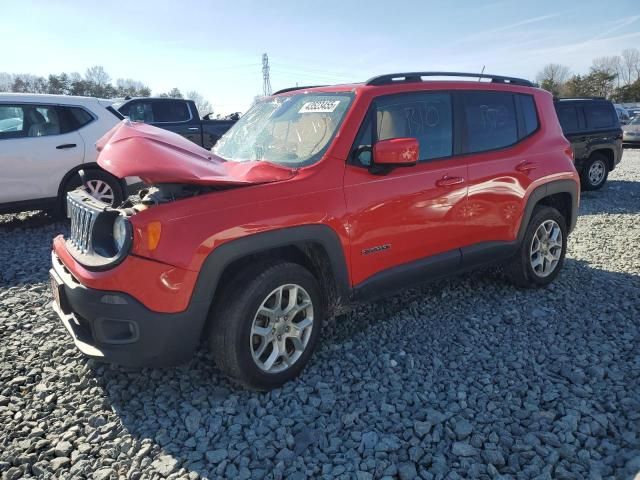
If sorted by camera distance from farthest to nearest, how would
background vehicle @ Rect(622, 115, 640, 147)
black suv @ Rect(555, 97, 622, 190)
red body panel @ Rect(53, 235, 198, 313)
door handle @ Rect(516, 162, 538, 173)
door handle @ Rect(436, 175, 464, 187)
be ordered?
background vehicle @ Rect(622, 115, 640, 147) → black suv @ Rect(555, 97, 622, 190) → door handle @ Rect(516, 162, 538, 173) → door handle @ Rect(436, 175, 464, 187) → red body panel @ Rect(53, 235, 198, 313)

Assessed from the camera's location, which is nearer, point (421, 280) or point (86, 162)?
point (421, 280)

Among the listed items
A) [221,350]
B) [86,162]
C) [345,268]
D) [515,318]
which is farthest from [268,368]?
[86,162]

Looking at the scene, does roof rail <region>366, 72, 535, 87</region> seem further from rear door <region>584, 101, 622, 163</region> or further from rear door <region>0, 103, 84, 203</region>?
rear door <region>584, 101, 622, 163</region>

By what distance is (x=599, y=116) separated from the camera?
10.7m

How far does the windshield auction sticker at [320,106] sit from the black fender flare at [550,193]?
2009 mm

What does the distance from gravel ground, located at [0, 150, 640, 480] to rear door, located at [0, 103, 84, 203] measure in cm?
276

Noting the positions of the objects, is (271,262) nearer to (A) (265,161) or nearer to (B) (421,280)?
(A) (265,161)

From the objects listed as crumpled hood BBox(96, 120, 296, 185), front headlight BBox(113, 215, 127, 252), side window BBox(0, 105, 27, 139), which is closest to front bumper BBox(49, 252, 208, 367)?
front headlight BBox(113, 215, 127, 252)

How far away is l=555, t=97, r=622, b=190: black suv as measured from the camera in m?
10.3

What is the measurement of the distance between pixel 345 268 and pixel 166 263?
1.12 metres

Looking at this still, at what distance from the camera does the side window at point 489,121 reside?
3914 millimetres

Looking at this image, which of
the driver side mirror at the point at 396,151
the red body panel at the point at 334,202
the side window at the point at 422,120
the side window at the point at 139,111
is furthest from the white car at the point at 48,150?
the driver side mirror at the point at 396,151

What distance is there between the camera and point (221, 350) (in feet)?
9.06

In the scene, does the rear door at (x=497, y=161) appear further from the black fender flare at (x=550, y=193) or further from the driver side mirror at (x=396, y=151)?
the driver side mirror at (x=396, y=151)
